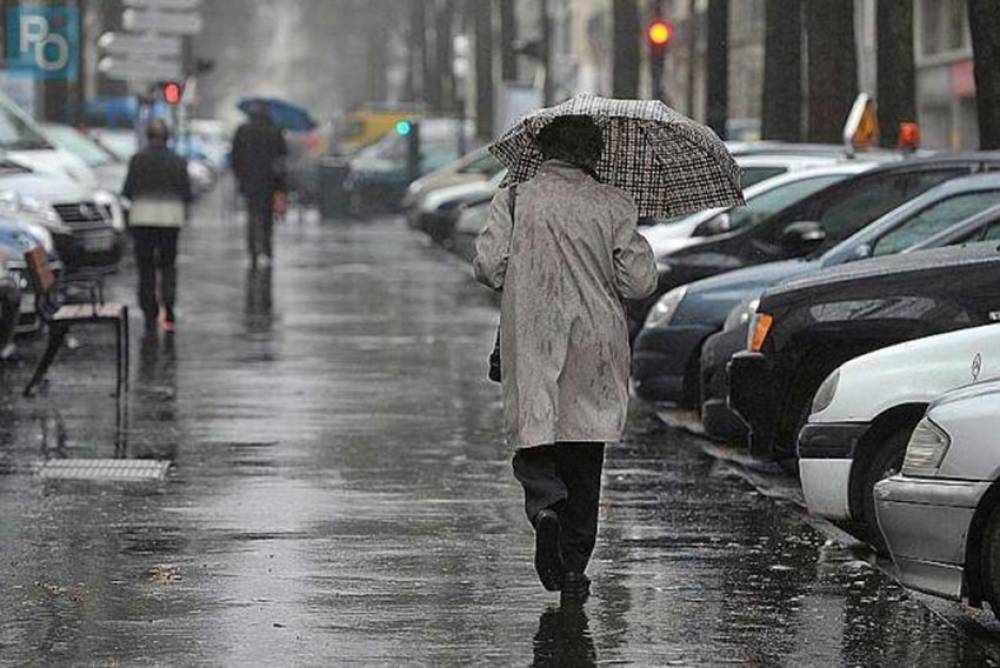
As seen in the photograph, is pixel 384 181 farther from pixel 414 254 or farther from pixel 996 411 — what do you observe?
pixel 996 411

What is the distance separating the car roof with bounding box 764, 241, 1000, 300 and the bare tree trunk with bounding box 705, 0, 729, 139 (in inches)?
725

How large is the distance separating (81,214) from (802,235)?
1172 centimetres

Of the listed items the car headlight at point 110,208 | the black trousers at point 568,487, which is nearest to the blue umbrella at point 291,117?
the car headlight at point 110,208

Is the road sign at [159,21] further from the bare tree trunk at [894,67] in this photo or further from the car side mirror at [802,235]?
the car side mirror at [802,235]

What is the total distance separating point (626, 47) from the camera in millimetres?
44594

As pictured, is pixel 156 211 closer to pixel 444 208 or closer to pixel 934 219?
pixel 934 219

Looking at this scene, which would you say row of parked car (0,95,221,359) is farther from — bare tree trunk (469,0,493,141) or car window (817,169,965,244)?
bare tree trunk (469,0,493,141)

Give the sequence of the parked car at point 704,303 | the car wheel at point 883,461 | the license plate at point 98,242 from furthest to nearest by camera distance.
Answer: the license plate at point 98,242 → the parked car at point 704,303 → the car wheel at point 883,461

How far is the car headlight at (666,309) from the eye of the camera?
1678cm

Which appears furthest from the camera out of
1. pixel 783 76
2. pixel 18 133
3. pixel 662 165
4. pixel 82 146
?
pixel 82 146

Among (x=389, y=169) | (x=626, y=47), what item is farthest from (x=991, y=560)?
(x=389, y=169)

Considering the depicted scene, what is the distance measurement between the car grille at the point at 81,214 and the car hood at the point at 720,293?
1081cm

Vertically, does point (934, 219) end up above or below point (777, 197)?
above

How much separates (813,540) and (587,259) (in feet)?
7.66
